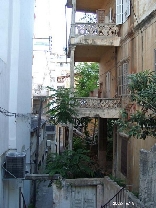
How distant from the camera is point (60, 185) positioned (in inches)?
460

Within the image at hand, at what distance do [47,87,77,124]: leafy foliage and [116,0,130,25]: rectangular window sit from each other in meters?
4.01

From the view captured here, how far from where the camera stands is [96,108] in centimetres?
1309

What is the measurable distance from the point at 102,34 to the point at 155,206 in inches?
335

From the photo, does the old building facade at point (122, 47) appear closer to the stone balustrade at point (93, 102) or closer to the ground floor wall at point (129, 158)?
the ground floor wall at point (129, 158)

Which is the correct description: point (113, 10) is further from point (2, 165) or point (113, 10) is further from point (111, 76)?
point (2, 165)

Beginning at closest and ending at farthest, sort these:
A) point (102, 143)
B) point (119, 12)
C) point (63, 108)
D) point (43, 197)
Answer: point (63, 108) < point (119, 12) < point (43, 197) < point (102, 143)

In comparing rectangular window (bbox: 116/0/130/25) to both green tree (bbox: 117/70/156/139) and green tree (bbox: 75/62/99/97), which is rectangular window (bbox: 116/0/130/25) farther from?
green tree (bbox: 75/62/99/97)

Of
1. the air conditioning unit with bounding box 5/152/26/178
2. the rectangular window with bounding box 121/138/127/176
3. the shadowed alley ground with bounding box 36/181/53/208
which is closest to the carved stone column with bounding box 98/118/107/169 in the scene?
the shadowed alley ground with bounding box 36/181/53/208

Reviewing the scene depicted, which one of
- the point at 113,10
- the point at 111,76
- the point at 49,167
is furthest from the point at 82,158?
the point at 113,10

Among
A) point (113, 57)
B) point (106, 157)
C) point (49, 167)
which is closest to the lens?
point (49, 167)

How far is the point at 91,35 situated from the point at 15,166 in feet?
21.1

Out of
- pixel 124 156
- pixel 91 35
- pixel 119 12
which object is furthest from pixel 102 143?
pixel 119 12

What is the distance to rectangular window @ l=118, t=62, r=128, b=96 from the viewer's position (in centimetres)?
1323

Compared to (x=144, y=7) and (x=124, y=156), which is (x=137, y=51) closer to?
(x=144, y=7)
